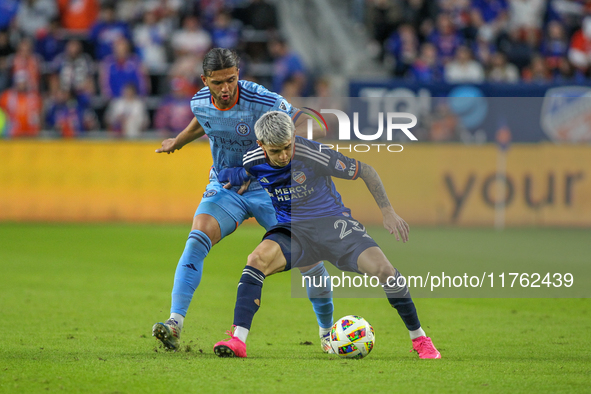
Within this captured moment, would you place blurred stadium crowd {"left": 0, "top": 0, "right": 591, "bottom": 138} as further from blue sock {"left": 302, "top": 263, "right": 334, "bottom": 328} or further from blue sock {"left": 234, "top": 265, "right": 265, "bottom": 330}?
blue sock {"left": 234, "top": 265, "right": 265, "bottom": 330}

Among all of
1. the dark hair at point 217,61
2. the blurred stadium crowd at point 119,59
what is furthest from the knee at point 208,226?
the blurred stadium crowd at point 119,59

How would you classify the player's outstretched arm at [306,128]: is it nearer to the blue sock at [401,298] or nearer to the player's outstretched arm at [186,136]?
the player's outstretched arm at [186,136]

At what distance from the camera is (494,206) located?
14.9m

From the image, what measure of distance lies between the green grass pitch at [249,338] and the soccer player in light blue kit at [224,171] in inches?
16.3

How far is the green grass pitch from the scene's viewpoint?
4.50 metres

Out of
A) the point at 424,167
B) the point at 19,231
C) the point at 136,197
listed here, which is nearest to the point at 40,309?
the point at 19,231

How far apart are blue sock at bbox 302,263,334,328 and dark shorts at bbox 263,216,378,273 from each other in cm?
35

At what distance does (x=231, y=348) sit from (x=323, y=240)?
98cm

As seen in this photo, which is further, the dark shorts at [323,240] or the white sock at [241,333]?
the dark shorts at [323,240]

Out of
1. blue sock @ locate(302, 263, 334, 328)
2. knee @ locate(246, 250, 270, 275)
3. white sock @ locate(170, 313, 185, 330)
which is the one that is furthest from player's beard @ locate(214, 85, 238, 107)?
white sock @ locate(170, 313, 185, 330)

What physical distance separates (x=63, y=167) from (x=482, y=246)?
806 centimetres

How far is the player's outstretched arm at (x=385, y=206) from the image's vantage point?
525 cm

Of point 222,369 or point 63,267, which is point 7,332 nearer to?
point 222,369

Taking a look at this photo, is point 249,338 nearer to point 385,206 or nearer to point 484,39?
point 385,206
